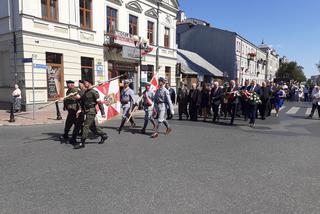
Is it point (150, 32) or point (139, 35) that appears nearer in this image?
point (139, 35)

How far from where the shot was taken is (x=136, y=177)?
4934 millimetres

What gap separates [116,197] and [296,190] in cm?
289

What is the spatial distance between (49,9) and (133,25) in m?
8.29

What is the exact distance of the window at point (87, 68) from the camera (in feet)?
61.3

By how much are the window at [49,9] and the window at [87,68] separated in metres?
3.35

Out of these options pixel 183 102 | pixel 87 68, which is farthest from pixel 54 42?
pixel 183 102

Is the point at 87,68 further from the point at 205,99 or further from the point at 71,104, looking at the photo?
the point at 71,104

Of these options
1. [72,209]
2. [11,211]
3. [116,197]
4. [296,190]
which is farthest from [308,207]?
[11,211]

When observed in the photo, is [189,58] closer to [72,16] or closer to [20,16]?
[72,16]

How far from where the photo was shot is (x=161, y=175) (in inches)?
199

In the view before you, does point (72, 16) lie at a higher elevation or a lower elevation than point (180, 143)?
higher

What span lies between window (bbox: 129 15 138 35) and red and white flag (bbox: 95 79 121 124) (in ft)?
48.3

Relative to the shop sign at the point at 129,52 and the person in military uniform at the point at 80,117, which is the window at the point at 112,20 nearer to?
the shop sign at the point at 129,52

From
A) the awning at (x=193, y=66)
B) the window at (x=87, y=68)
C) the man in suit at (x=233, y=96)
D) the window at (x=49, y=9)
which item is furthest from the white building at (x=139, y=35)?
the man in suit at (x=233, y=96)
